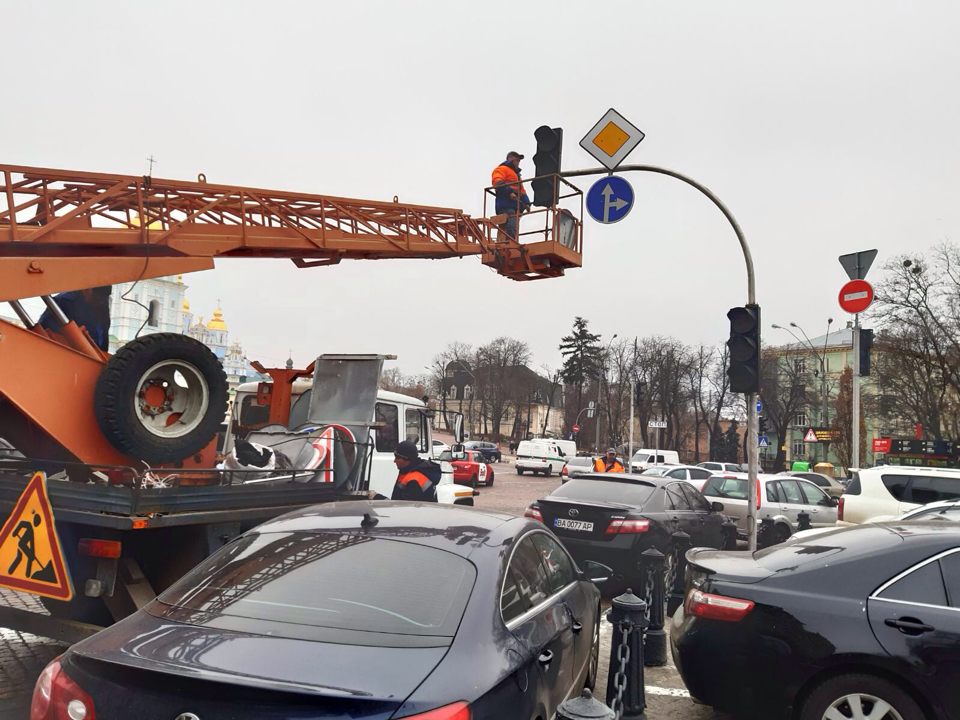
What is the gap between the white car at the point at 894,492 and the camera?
40.6ft

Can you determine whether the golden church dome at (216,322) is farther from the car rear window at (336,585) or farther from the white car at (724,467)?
the car rear window at (336,585)

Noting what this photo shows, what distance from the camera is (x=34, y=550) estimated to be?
15.1ft

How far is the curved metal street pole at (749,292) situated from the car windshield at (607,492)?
1.11m

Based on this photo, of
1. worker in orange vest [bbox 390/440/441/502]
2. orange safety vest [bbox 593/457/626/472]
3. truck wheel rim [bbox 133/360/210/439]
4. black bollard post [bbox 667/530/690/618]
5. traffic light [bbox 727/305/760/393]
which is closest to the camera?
truck wheel rim [bbox 133/360/210/439]

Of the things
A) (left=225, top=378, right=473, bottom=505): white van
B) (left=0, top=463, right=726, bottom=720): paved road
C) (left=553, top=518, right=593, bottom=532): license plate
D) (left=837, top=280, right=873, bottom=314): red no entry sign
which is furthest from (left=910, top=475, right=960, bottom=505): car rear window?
(left=0, top=463, right=726, bottom=720): paved road

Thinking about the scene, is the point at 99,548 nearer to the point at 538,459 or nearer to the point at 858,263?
the point at 858,263

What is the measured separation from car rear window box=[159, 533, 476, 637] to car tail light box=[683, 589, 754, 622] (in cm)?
195

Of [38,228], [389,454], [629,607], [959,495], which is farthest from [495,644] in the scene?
[959,495]

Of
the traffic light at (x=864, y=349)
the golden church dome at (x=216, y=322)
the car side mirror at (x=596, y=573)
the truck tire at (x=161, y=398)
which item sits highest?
the golden church dome at (x=216, y=322)

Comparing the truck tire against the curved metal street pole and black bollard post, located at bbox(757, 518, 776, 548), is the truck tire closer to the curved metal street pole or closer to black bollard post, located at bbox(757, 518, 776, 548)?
the curved metal street pole

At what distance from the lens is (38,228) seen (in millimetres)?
6164

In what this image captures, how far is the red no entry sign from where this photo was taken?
1655 centimetres

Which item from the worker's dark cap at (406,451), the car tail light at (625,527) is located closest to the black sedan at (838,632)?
the car tail light at (625,527)

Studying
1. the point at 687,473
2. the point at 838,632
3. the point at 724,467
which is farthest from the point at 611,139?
the point at 724,467
